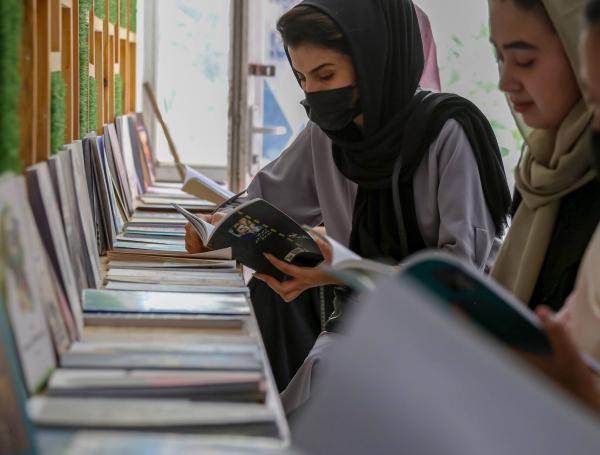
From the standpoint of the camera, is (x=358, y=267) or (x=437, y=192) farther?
(x=437, y=192)

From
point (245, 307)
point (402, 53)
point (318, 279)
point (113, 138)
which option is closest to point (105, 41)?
point (113, 138)

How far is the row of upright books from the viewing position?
136 cm

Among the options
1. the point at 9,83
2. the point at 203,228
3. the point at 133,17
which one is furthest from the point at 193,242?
the point at 133,17

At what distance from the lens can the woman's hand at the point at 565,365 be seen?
1249mm

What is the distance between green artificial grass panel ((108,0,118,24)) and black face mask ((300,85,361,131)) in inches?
52.5

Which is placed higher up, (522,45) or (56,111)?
(522,45)

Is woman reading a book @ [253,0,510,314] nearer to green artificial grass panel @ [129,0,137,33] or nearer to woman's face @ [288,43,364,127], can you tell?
woman's face @ [288,43,364,127]

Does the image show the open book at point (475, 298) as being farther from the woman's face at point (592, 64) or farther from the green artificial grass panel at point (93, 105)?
the green artificial grass panel at point (93, 105)

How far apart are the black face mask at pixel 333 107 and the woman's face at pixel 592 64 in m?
1.31

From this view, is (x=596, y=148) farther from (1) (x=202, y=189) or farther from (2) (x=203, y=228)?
(1) (x=202, y=189)

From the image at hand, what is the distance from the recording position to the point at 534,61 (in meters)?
1.89

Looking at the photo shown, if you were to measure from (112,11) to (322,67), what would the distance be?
58.5 inches

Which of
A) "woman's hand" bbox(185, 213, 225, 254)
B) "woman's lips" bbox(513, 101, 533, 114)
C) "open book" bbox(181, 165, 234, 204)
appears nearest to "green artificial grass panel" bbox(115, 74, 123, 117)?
"open book" bbox(181, 165, 234, 204)

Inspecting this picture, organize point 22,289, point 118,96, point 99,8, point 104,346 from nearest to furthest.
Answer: point 22,289
point 104,346
point 99,8
point 118,96
